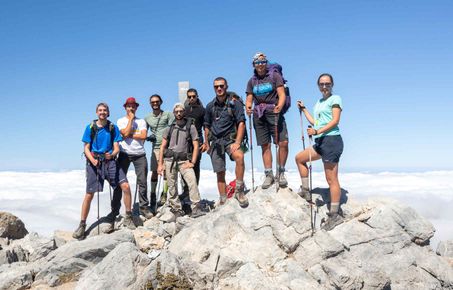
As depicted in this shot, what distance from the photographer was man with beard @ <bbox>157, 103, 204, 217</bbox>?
11.2m

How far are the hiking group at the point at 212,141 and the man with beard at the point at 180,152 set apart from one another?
0.11ft

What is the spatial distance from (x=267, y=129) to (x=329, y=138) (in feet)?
6.10

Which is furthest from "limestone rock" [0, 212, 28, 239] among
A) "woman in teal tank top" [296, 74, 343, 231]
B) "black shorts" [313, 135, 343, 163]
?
"black shorts" [313, 135, 343, 163]

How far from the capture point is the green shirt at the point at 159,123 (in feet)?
40.8

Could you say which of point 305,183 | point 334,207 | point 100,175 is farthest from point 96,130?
point 334,207

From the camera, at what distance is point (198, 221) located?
35.8 feet

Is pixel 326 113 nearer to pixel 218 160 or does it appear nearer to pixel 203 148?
pixel 218 160

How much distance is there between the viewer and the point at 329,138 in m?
9.77

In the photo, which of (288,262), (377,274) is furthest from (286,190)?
(377,274)

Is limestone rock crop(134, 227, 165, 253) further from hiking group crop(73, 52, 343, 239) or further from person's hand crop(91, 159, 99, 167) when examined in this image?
person's hand crop(91, 159, 99, 167)

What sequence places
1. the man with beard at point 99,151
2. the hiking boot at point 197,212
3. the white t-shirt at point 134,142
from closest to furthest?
1. the man with beard at point 99,151
2. the hiking boot at point 197,212
3. the white t-shirt at point 134,142

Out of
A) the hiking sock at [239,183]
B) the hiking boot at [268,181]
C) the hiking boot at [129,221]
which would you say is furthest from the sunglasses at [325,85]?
the hiking boot at [129,221]

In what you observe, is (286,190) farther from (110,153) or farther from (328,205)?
(110,153)

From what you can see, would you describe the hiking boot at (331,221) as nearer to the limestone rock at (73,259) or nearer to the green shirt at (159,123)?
the limestone rock at (73,259)
